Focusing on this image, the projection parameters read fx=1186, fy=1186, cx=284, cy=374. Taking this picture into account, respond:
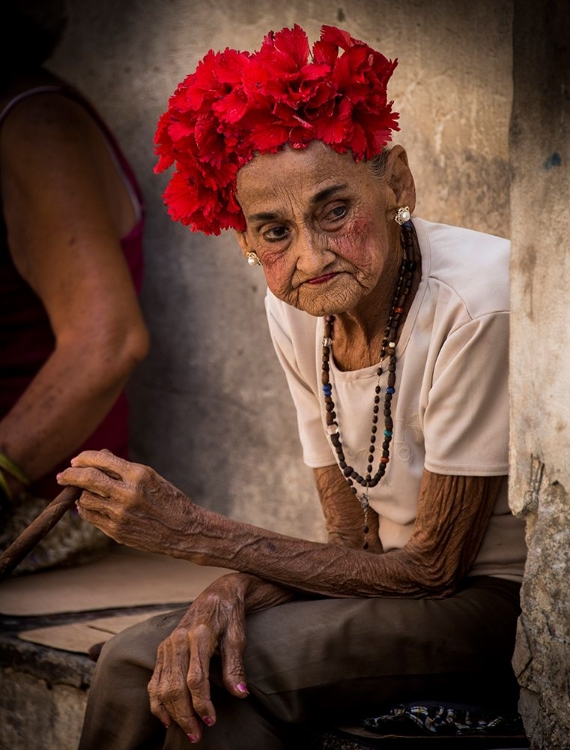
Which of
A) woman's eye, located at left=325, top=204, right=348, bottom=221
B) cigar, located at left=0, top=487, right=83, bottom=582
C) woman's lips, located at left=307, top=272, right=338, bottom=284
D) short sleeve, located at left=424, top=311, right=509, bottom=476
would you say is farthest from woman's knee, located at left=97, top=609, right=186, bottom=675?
woman's eye, located at left=325, top=204, right=348, bottom=221

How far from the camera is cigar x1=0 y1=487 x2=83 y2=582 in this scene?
264 cm

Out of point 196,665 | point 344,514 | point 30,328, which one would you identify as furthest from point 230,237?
point 196,665

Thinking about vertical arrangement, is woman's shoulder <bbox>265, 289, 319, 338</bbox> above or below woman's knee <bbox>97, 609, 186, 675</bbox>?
above

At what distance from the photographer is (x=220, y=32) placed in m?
4.29

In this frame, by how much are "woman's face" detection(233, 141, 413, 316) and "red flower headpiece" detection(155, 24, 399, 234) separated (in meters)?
Answer: 0.04

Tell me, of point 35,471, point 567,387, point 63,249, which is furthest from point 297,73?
point 35,471

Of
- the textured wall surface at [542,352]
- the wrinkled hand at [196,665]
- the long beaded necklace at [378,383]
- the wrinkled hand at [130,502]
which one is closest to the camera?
the textured wall surface at [542,352]

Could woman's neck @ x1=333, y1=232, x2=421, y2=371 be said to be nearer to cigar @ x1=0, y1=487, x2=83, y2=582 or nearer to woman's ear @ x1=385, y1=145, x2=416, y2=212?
woman's ear @ x1=385, y1=145, x2=416, y2=212

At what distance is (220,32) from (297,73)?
6.19 ft

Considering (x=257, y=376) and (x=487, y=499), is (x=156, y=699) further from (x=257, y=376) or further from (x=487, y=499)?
(x=257, y=376)

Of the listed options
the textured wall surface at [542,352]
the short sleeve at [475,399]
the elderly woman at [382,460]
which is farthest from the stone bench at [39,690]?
the textured wall surface at [542,352]

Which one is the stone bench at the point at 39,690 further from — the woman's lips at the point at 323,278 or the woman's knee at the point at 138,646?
the woman's lips at the point at 323,278

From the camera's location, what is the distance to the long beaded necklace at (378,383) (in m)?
2.78

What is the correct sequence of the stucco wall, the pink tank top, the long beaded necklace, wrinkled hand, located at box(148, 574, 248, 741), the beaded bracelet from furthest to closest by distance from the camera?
the pink tank top
the beaded bracelet
the stucco wall
the long beaded necklace
wrinkled hand, located at box(148, 574, 248, 741)
